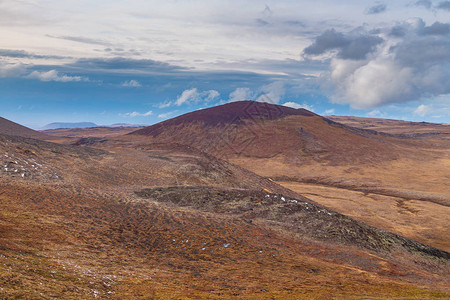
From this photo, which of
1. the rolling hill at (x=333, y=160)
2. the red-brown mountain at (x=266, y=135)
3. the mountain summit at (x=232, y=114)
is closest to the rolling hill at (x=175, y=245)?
the rolling hill at (x=333, y=160)

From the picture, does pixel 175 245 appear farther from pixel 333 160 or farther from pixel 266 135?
pixel 266 135

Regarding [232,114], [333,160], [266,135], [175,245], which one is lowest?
[175,245]

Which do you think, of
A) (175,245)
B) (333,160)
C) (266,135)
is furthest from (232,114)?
(175,245)

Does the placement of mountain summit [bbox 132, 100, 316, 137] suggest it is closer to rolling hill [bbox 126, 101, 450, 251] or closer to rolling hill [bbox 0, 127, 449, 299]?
rolling hill [bbox 126, 101, 450, 251]

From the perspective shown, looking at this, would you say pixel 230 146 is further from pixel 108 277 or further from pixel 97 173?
pixel 108 277

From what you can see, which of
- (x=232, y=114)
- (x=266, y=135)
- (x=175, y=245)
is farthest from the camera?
(x=232, y=114)

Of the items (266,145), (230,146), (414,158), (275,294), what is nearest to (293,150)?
(266,145)

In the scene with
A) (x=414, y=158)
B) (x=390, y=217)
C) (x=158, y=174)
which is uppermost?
(x=414, y=158)

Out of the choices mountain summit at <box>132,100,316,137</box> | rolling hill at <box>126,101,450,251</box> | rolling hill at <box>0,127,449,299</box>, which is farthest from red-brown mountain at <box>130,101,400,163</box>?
rolling hill at <box>0,127,449,299</box>

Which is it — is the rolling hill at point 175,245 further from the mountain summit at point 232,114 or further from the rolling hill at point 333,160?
the mountain summit at point 232,114
